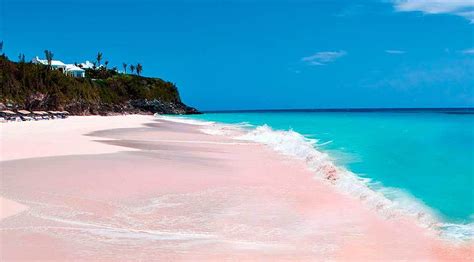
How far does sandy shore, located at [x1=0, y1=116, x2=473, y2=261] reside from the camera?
536 cm

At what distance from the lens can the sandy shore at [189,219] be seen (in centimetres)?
536

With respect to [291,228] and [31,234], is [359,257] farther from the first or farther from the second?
[31,234]

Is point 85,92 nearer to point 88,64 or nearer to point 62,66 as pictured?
point 62,66

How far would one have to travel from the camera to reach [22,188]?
8438 millimetres

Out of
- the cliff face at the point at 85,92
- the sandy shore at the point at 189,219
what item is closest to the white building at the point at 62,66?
the cliff face at the point at 85,92

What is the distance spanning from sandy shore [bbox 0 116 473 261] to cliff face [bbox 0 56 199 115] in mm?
45034

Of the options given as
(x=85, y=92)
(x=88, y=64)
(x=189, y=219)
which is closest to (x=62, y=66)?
(x=85, y=92)

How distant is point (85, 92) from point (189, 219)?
75.1 metres

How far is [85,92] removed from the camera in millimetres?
77125

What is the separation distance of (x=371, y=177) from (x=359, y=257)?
7.21 m

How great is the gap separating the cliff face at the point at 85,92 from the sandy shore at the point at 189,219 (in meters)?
45.0

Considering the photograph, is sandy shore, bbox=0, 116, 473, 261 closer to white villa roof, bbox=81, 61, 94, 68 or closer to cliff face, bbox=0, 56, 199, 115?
cliff face, bbox=0, 56, 199, 115

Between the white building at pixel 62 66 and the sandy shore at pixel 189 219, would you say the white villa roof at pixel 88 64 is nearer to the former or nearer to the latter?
the white building at pixel 62 66

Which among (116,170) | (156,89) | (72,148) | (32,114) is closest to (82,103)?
(32,114)
